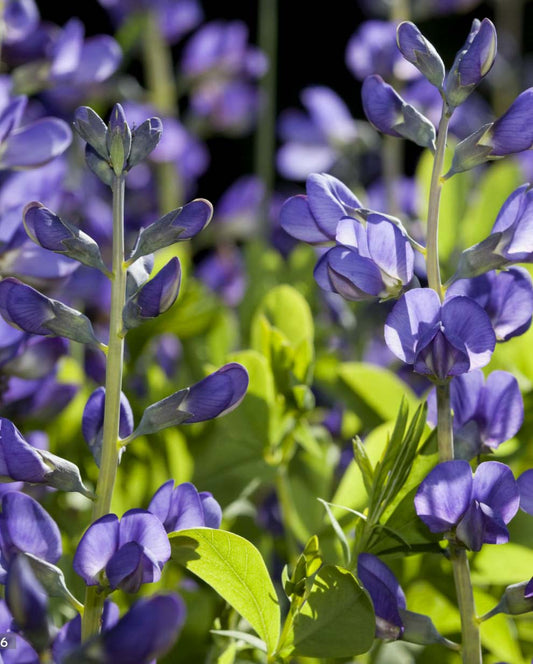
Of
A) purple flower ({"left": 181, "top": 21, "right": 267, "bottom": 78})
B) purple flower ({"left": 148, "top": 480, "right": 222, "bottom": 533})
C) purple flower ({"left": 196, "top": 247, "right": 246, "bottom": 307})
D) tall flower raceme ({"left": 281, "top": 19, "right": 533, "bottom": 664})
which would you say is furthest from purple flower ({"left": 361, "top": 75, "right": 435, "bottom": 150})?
purple flower ({"left": 181, "top": 21, "right": 267, "bottom": 78})

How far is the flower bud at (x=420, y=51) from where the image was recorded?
472 mm

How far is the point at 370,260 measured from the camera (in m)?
0.45

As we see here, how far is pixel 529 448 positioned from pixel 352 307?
38 cm

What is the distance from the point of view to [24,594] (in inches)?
12.7

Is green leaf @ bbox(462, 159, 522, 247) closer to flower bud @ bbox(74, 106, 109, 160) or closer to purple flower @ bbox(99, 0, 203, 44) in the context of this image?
flower bud @ bbox(74, 106, 109, 160)

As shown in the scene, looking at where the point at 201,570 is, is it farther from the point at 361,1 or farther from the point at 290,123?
the point at 361,1

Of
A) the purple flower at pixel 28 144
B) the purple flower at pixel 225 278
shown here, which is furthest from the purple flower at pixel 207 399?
the purple flower at pixel 225 278

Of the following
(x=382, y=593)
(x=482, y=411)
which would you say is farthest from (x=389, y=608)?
(x=482, y=411)

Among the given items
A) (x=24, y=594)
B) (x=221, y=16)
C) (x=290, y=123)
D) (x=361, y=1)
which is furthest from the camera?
(x=221, y=16)

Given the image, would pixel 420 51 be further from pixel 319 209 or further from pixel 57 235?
pixel 57 235

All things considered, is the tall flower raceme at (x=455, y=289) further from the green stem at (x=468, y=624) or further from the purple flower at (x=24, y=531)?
the purple flower at (x=24, y=531)

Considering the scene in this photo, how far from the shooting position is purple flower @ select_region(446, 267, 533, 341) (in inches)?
18.5

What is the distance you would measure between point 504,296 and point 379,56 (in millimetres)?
623

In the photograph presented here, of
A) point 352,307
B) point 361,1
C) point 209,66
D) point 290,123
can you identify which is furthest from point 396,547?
point 361,1
